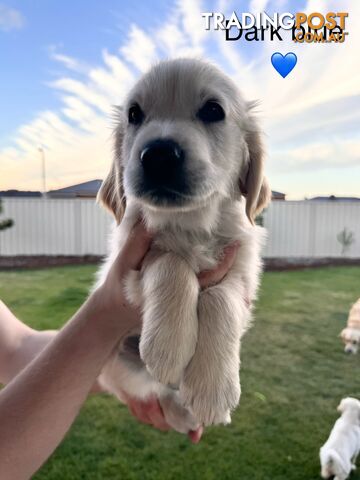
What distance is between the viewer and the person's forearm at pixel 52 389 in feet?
3.27

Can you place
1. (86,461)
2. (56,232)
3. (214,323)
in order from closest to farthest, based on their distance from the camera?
(214,323)
(86,461)
(56,232)

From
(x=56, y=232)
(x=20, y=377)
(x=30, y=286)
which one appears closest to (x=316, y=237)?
(x=56, y=232)

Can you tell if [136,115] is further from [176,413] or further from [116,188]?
[176,413]

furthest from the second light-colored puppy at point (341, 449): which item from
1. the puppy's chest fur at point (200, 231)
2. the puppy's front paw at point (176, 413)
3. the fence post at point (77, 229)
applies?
the fence post at point (77, 229)

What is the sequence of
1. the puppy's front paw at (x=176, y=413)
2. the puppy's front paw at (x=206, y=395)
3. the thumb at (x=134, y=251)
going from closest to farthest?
the puppy's front paw at (x=206, y=395)
the thumb at (x=134, y=251)
the puppy's front paw at (x=176, y=413)

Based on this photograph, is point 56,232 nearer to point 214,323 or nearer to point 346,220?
point 346,220

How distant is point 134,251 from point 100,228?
401 cm

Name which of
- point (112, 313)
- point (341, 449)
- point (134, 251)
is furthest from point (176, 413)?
point (341, 449)

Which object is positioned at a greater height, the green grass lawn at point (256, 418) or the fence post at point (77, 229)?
the fence post at point (77, 229)

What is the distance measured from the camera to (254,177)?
1.31 meters

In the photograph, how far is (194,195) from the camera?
3.41ft

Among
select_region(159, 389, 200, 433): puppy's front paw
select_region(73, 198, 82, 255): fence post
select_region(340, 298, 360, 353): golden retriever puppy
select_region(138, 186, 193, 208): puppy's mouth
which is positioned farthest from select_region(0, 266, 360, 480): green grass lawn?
select_region(138, 186, 193, 208): puppy's mouth

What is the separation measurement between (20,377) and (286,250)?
4.48 metres

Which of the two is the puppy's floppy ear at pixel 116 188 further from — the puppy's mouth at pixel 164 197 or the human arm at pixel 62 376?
the puppy's mouth at pixel 164 197
